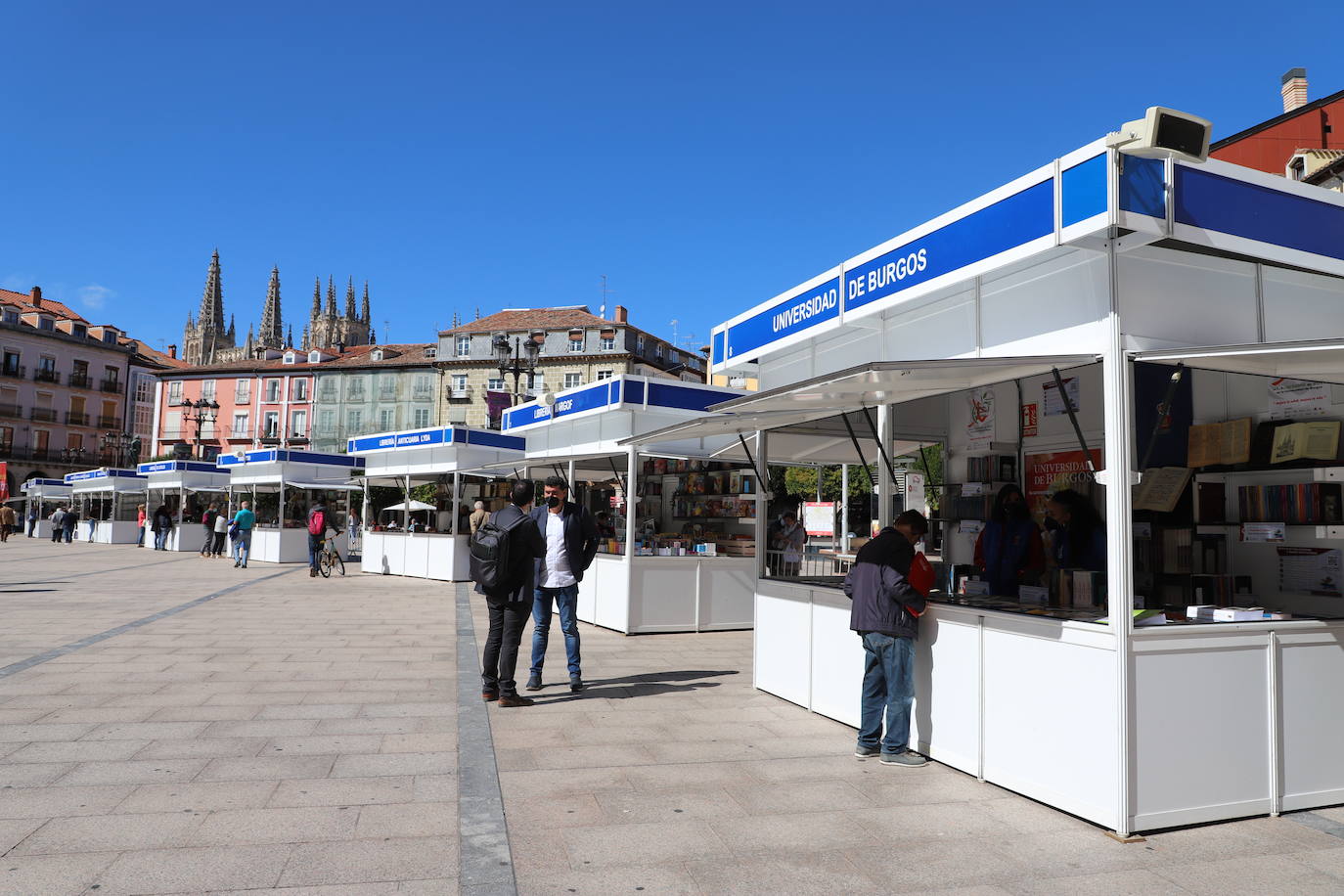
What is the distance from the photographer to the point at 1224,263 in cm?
512

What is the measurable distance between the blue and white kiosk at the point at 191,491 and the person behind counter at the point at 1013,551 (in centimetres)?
2930

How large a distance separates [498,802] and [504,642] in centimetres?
238

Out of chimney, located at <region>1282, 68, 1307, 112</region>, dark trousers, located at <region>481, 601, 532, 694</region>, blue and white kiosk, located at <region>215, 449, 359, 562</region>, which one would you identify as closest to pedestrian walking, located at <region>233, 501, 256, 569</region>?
blue and white kiosk, located at <region>215, 449, 359, 562</region>

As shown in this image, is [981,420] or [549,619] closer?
[549,619]

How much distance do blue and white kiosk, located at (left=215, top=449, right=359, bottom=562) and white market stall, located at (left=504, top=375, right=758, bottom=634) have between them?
13631 millimetres

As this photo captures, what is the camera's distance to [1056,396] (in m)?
7.23

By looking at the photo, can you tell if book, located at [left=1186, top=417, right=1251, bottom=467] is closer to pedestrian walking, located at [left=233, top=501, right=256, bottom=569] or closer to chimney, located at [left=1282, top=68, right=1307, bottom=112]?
pedestrian walking, located at [left=233, top=501, right=256, bottom=569]

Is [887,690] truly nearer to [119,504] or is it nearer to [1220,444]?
[1220,444]

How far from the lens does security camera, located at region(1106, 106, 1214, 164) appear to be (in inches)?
173

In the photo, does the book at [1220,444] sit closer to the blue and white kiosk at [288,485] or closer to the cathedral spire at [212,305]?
the blue and white kiosk at [288,485]

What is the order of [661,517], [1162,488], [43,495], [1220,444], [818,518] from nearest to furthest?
[1220,444]
[1162,488]
[661,517]
[818,518]
[43,495]

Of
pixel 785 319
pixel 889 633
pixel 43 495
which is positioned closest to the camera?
pixel 889 633

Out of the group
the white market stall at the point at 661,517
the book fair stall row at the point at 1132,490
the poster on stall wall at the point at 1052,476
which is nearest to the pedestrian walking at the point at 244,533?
the white market stall at the point at 661,517

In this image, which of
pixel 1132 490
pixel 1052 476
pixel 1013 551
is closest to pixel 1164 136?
pixel 1132 490
